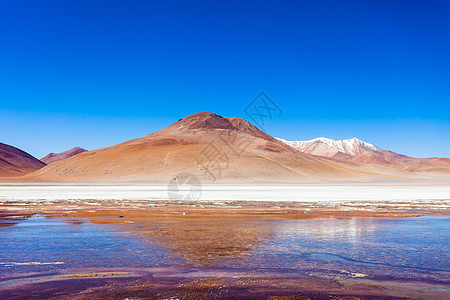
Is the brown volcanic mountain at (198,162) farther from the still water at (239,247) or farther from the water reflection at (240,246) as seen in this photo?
the still water at (239,247)

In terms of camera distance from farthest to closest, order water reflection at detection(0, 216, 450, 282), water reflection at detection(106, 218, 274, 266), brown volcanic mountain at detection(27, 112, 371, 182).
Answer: brown volcanic mountain at detection(27, 112, 371, 182), water reflection at detection(106, 218, 274, 266), water reflection at detection(0, 216, 450, 282)

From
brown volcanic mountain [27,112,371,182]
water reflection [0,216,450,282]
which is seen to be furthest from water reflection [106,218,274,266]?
brown volcanic mountain [27,112,371,182]

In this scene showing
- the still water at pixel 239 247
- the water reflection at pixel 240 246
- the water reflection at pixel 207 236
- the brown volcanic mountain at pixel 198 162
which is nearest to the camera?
the still water at pixel 239 247

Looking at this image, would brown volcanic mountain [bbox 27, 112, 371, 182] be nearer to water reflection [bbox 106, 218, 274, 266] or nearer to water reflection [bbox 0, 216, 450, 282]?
water reflection [bbox 106, 218, 274, 266]

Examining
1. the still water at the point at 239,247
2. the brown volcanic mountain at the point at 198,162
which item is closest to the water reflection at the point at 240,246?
the still water at the point at 239,247

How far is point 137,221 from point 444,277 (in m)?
12.4

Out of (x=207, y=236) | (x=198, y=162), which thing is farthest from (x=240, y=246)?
(x=198, y=162)

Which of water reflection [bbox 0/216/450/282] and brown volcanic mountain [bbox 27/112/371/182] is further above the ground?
brown volcanic mountain [bbox 27/112/371/182]

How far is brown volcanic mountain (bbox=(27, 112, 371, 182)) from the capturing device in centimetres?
9812

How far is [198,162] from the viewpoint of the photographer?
348 ft

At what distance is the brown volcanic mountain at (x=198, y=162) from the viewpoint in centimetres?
9812

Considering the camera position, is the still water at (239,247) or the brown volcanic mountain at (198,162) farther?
the brown volcanic mountain at (198,162)

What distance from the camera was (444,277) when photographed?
7828 millimetres

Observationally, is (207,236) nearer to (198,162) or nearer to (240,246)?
(240,246)
